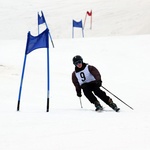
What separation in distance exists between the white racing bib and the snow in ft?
1.80

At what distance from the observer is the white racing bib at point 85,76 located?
20.8ft

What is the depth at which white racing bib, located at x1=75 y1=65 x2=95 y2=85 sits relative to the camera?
6348 millimetres

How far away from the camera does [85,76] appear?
6367 mm

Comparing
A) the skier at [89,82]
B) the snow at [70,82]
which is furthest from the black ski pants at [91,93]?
the snow at [70,82]

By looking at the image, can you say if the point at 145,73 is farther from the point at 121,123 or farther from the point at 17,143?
the point at 17,143

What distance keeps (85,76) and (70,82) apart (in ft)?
14.5

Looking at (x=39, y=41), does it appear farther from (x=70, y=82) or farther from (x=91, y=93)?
(x=70, y=82)

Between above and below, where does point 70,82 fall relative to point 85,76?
below

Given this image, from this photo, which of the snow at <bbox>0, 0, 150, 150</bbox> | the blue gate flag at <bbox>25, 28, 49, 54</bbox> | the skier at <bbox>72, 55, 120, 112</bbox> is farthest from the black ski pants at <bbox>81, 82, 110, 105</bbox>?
the blue gate flag at <bbox>25, 28, 49, 54</bbox>

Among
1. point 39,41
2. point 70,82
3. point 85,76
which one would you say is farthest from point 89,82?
point 70,82

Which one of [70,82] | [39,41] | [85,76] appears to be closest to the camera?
[39,41]

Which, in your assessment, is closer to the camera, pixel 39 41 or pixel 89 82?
Result: pixel 39 41

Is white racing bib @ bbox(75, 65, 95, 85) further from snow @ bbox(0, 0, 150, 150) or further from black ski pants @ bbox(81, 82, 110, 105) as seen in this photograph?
snow @ bbox(0, 0, 150, 150)

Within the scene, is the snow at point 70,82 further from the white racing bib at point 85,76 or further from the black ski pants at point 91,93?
the white racing bib at point 85,76
